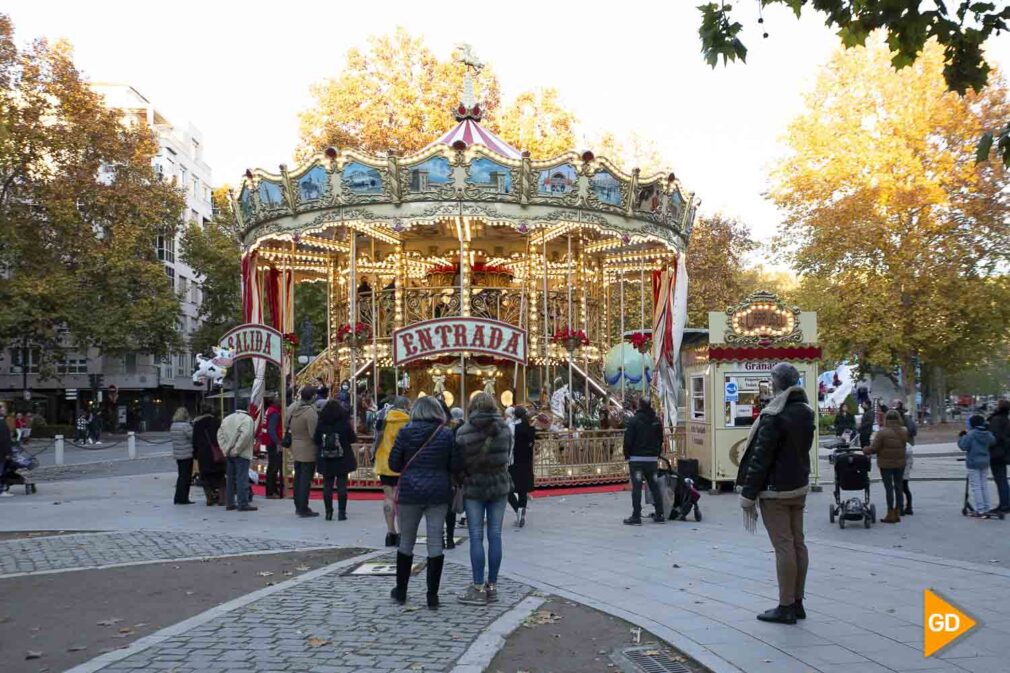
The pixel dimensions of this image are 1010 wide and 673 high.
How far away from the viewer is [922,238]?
1329 inches

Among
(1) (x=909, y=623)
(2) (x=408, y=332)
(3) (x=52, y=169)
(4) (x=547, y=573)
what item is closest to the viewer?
(1) (x=909, y=623)

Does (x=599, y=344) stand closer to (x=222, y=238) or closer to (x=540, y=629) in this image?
(x=540, y=629)

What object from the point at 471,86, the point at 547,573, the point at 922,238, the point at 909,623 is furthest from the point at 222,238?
the point at 909,623

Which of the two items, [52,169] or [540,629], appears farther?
[52,169]

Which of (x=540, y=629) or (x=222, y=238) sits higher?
(x=222, y=238)

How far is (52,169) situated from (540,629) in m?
38.3

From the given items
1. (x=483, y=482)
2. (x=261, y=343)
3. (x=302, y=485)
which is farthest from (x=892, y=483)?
(x=261, y=343)

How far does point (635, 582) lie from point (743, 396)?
29.7ft

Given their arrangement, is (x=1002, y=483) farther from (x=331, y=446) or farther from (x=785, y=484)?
(x=331, y=446)

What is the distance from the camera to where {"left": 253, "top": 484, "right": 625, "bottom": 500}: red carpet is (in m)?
15.6

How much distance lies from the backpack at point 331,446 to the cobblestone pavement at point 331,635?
14.5ft

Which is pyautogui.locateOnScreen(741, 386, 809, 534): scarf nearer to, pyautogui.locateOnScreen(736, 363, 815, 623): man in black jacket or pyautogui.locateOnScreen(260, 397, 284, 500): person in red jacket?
pyautogui.locateOnScreen(736, 363, 815, 623): man in black jacket

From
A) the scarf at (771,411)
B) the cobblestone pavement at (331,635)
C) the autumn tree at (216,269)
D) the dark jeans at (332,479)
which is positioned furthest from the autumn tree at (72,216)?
the scarf at (771,411)

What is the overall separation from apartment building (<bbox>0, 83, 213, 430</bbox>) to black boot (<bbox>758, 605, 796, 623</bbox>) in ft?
139
